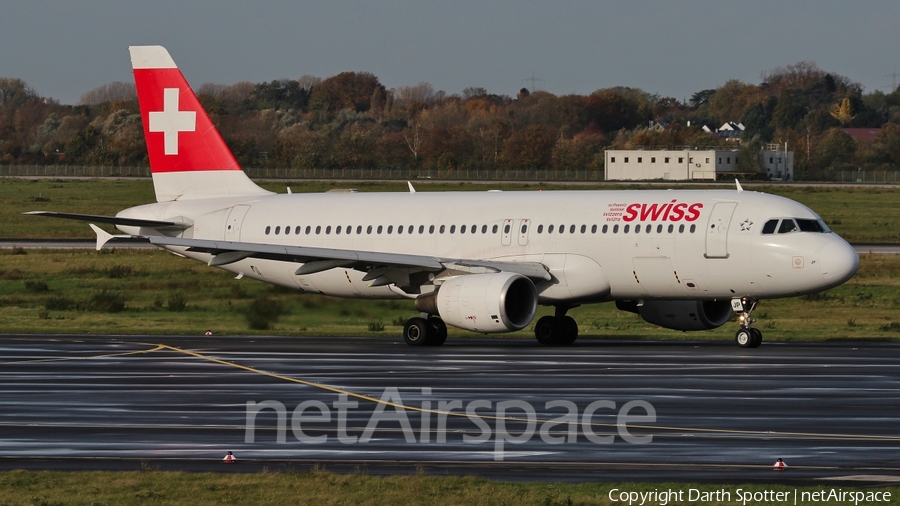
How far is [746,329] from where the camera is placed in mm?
34469

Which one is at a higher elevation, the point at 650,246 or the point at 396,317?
the point at 650,246

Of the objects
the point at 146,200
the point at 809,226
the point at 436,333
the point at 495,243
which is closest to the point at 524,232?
the point at 495,243

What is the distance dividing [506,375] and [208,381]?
5.68 m

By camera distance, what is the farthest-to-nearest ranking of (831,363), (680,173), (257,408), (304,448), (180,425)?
(680,173), (831,363), (257,408), (180,425), (304,448)

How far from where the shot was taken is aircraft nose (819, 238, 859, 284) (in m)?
33.1

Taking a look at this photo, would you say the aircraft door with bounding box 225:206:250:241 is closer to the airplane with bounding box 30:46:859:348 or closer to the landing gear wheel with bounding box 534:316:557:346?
the airplane with bounding box 30:46:859:348

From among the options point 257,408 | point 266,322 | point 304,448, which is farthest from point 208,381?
point 266,322

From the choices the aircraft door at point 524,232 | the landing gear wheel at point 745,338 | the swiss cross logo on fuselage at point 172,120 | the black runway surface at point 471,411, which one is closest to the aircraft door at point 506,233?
the aircraft door at point 524,232

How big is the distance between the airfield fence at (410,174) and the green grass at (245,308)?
3190 inches

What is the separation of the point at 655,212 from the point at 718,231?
1.87 metres

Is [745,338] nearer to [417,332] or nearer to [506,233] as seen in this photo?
[506,233]

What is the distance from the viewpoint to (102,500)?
1464cm

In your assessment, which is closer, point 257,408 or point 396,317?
point 257,408

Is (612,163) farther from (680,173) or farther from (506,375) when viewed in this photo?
(506,375)
